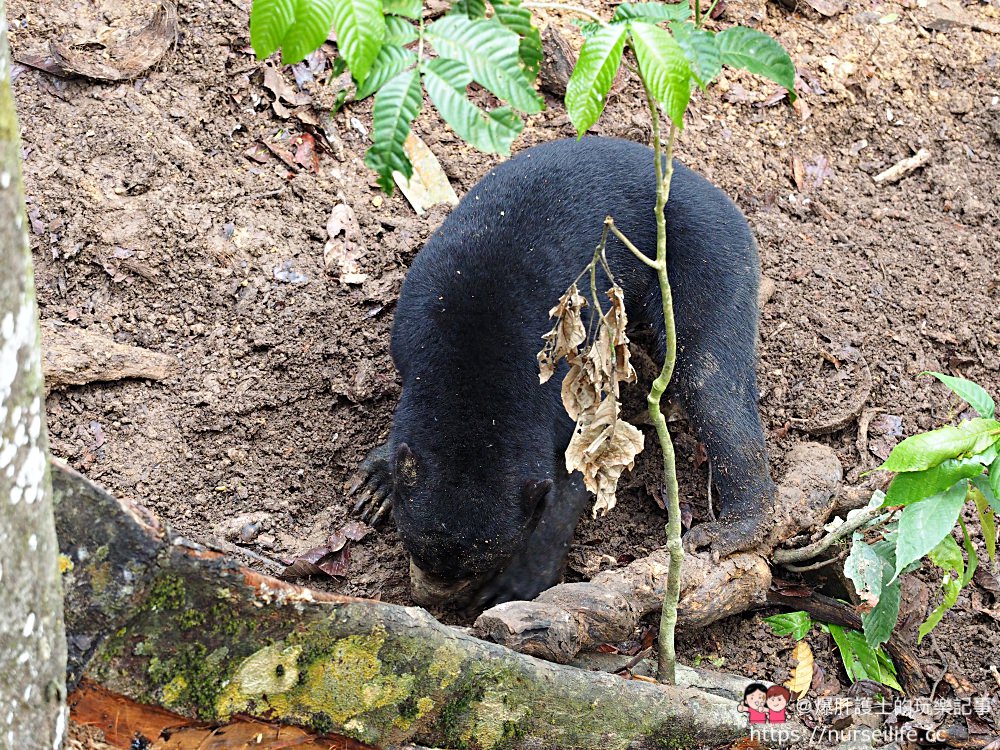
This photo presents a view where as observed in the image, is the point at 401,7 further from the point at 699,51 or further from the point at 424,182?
the point at 424,182

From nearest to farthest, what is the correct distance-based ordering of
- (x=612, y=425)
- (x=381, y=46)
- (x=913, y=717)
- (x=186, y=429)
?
(x=381, y=46) < (x=612, y=425) < (x=913, y=717) < (x=186, y=429)

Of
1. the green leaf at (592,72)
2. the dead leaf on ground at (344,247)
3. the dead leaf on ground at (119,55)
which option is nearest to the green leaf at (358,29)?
the green leaf at (592,72)

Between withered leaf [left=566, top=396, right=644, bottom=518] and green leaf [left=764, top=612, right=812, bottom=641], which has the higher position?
withered leaf [left=566, top=396, right=644, bottom=518]

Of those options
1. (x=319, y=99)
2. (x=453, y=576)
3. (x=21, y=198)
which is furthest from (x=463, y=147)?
(x=21, y=198)

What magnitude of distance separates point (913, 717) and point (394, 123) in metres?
3.75

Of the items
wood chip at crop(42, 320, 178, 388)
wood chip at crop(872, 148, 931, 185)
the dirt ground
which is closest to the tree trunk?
the dirt ground

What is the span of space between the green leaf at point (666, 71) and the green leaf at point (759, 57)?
367 millimetres

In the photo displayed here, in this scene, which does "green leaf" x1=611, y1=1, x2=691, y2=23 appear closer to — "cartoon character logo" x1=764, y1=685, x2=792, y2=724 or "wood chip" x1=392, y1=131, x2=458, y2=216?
"cartoon character logo" x1=764, y1=685, x2=792, y2=724

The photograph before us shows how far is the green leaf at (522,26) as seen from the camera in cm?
253

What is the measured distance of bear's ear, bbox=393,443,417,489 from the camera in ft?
15.8

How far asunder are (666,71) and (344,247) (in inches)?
157

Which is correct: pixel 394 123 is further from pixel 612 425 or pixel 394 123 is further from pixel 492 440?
pixel 492 440

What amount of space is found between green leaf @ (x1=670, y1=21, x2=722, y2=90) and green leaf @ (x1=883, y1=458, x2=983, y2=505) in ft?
6.20

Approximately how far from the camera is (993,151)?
716 centimetres
